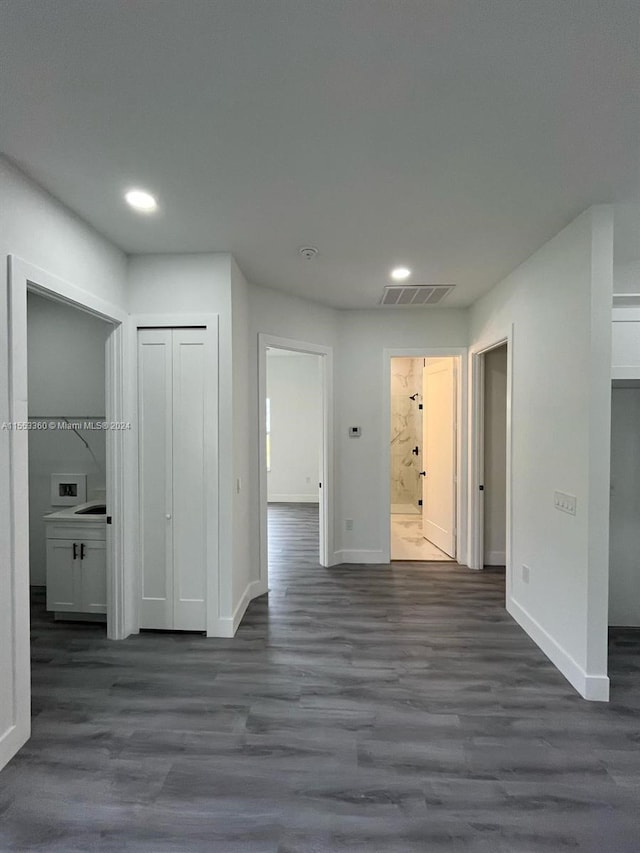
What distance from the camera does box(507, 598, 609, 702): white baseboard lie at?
7.45 ft

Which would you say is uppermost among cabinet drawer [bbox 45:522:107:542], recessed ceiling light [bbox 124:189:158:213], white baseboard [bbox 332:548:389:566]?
recessed ceiling light [bbox 124:189:158:213]

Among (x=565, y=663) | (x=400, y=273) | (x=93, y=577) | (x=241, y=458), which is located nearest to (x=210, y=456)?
(x=241, y=458)

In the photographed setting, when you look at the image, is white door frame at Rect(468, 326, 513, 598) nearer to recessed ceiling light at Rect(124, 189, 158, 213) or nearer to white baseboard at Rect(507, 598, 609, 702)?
white baseboard at Rect(507, 598, 609, 702)

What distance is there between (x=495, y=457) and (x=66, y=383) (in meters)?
4.30

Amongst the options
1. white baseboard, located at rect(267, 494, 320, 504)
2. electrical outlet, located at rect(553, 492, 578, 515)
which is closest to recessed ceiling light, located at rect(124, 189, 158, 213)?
electrical outlet, located at rect(553, 492, 578, 515)

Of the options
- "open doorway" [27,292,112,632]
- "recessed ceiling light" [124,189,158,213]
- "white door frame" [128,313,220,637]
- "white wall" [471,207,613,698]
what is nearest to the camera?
"recessed ceiling light" [124,189,158,213]

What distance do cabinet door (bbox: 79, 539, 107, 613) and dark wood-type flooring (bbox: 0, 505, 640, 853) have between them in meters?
0.20

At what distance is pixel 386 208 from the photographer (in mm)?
2283

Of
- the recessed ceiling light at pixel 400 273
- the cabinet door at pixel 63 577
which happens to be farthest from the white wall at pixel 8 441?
the recessed ceiling light at pixel 400 273

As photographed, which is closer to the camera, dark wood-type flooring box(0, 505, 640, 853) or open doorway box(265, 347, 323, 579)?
dark wood-type flooring box(0, 505, 640, 853)

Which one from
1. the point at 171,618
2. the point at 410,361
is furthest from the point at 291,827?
the point at 410,361

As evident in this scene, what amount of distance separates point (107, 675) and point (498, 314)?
3895 millimetres

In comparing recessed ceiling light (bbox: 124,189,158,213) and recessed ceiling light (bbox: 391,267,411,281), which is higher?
recessed ceiling light (bbox: 391,267,411,281)

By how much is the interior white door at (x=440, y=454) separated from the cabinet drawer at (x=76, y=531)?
343cm
